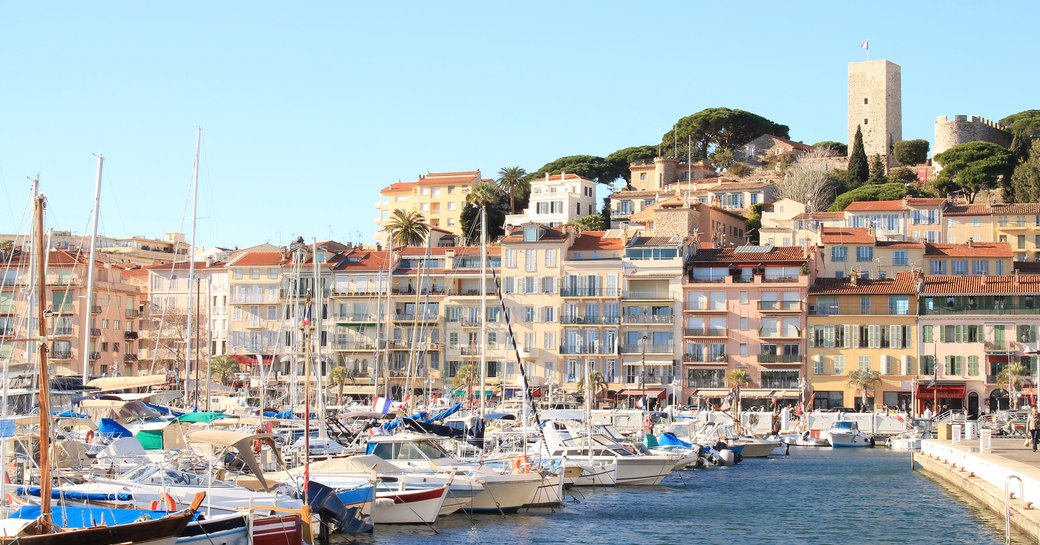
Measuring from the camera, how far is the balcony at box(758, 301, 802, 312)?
8106cm

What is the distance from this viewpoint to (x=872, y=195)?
11675 cm

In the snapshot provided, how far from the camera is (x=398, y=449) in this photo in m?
37.0

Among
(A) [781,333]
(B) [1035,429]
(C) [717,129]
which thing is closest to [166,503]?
(B) [1035,429]

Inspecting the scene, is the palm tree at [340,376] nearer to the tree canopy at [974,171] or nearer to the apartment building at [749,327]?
the apartment building at [749,327]

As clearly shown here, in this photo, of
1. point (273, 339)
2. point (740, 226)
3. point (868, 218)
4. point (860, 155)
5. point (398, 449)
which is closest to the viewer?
point (398, 449)

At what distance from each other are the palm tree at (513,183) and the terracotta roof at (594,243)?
36.9 meters

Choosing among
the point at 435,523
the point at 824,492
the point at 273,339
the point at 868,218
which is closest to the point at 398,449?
the point at 435,523

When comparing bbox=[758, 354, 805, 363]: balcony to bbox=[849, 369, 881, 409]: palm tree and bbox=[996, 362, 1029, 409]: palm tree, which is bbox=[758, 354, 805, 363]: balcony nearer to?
bbox=[849, 369, 881, 409]: palm tree

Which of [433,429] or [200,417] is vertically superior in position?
[200,417]

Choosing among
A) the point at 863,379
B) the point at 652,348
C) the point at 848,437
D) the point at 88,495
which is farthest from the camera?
the point at 652,348

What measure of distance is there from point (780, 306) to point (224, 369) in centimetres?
3242

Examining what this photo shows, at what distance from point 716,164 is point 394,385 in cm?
5975

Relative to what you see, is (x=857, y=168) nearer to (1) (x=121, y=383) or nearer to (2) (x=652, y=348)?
(2) (x=652, y=348)

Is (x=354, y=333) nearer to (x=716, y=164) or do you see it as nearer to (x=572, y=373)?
(x=572, y=373)
